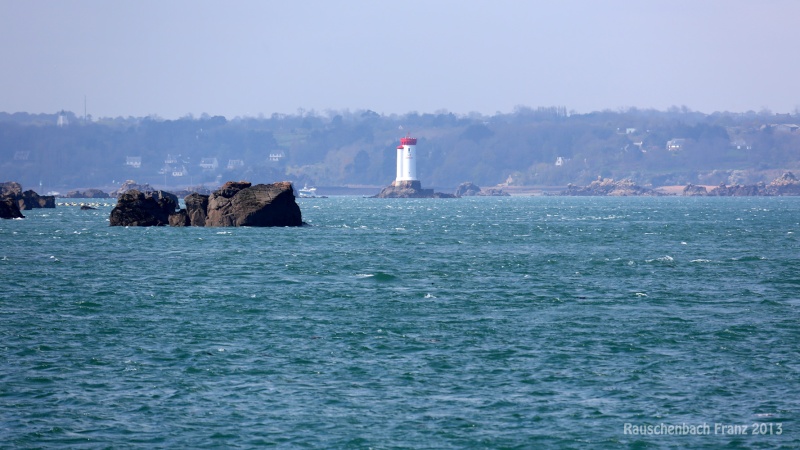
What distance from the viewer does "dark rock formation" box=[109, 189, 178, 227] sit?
110m

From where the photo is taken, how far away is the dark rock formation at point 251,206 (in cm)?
Answer: 10350

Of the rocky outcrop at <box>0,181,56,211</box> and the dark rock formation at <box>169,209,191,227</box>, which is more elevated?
the rocky outcrop at <box>0,181,56,211</box>

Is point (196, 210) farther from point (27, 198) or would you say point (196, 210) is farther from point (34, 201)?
point (34, 201)

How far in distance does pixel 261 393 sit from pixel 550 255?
48.1m

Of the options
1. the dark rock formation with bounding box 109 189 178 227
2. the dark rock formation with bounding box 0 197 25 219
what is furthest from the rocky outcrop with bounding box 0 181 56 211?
the dark rock formation with bounding box 109 189 178 227

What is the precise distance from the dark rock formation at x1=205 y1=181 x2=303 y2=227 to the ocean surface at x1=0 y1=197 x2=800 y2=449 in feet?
118

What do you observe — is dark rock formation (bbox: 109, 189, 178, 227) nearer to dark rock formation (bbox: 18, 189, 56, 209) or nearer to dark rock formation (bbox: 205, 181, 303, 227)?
dark rock formation (bbox: 205, 181, 303, 227)

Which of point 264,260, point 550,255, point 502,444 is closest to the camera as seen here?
point 502,444

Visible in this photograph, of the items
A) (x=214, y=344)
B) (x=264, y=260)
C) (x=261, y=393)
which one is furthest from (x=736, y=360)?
(x=264, y=260)

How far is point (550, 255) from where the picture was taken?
2901 inches

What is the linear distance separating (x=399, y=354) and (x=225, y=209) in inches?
2959

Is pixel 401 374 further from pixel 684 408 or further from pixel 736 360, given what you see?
pixel 736 360

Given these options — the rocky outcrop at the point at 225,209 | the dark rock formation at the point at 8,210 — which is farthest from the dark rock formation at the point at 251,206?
the dark rock formation at the point at 8,210

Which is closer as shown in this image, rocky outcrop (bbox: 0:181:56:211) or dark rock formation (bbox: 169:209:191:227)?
dark rock formation (bbox: 169:209:191:227)
